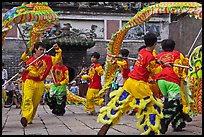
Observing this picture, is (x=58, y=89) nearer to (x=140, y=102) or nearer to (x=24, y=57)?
(x=24, y=57)

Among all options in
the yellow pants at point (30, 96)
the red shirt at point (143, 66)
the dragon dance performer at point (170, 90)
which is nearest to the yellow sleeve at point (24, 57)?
the yellow pants at point (30, 96)

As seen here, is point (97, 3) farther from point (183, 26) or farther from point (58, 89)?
point (58, 89)

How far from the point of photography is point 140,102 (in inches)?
234

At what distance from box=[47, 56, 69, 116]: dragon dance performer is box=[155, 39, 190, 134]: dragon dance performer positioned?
11.9ft

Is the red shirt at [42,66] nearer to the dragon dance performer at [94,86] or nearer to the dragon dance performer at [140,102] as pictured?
the dragon dance performer at [94,86]

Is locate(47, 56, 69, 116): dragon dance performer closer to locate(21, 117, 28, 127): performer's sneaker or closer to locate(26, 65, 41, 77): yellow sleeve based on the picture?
locate(26, 65, 41, 77): yellow sleeve

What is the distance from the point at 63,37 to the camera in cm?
2155

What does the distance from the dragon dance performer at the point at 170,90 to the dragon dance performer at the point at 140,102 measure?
80 cm

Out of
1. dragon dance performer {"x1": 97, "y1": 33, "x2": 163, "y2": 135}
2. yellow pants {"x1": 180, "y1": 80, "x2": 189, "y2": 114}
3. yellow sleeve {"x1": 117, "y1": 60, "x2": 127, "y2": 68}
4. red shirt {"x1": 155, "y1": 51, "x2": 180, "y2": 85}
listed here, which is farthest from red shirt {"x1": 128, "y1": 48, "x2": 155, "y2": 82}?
yellow sleeve {"x1": 117, "y1": 60, "x2": 127, "y2": 68}

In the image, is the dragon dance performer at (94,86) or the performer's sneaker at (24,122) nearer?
the performer's sneaker at (24,122)

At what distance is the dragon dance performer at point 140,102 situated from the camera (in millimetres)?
5957


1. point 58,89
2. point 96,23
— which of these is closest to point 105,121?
point 58,89

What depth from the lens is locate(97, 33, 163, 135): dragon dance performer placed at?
5.96 metres

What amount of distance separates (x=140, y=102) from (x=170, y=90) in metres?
1.11
